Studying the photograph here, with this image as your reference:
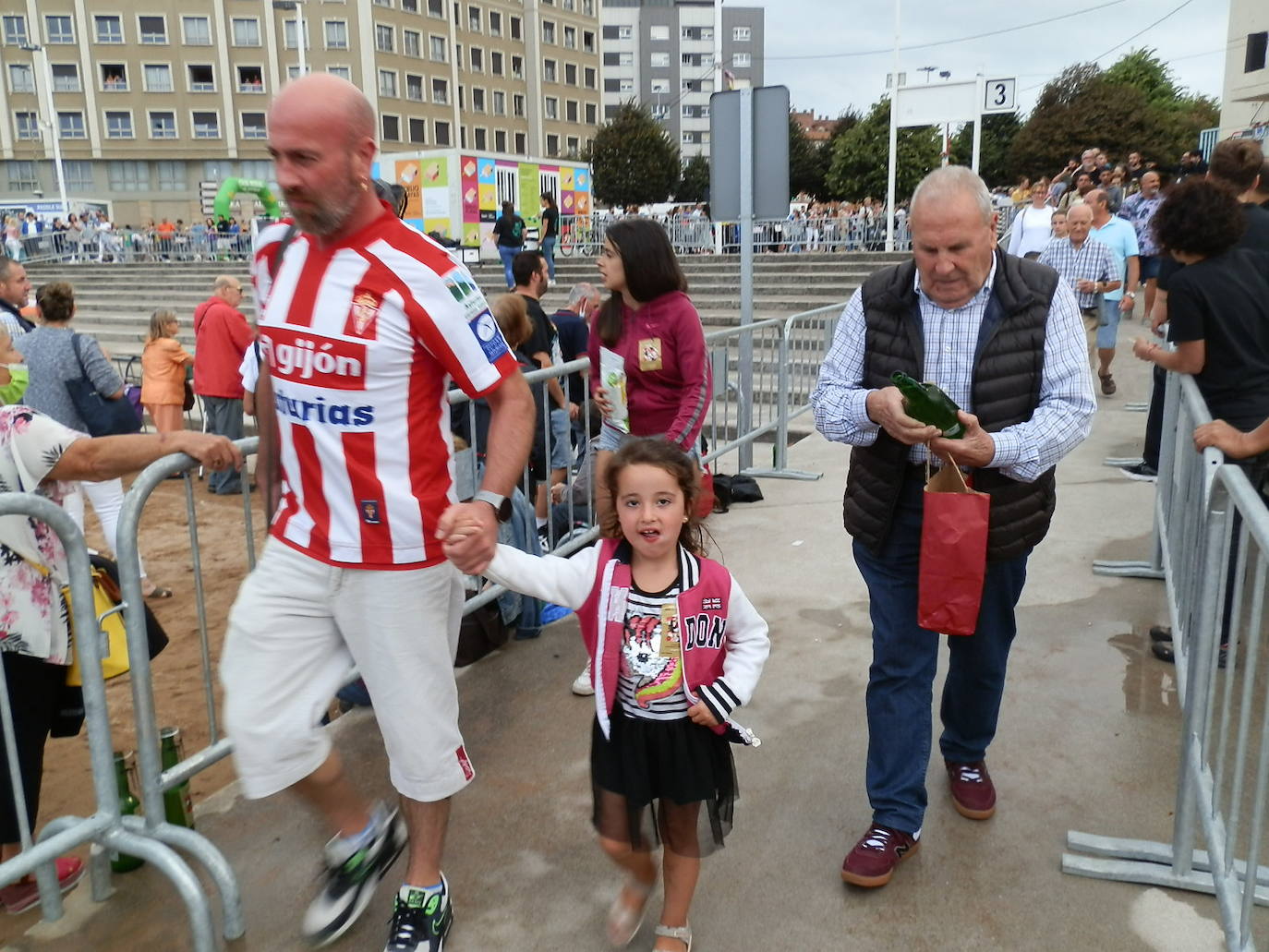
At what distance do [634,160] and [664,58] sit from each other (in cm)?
4419

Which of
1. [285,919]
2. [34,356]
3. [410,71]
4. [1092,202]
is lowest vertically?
[285,919]

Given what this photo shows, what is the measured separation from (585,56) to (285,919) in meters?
86.0

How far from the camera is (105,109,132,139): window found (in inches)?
2547

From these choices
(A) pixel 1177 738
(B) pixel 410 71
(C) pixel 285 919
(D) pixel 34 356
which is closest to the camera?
(C) pixel 285 919

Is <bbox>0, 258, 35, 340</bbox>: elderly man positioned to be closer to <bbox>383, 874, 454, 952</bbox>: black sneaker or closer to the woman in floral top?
the woman in floral top

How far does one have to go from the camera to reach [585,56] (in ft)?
267

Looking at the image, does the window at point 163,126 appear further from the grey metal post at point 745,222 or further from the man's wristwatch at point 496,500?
the man's wristwatch at point 496,500

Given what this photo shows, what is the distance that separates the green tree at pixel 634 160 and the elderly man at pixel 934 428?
61732 millimetres

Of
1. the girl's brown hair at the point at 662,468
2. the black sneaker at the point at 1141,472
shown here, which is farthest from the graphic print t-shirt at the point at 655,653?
the black sneaker at the point at 1141,472

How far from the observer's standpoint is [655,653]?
7.95 feet

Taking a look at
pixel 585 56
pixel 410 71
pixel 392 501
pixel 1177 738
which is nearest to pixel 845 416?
pixel 392 501

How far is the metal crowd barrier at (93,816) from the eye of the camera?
241cm

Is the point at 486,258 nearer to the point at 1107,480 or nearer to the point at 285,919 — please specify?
the point at 1107,480

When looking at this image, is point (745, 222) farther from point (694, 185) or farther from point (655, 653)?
point (694, 185)
